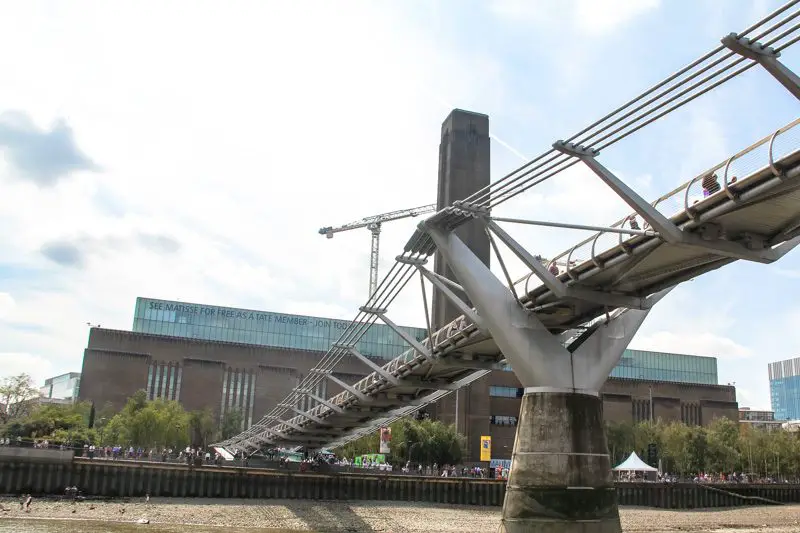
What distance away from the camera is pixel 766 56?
14.1 metres

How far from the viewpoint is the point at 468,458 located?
8119 cm

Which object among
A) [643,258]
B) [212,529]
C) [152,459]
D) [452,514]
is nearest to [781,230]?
[643,258]

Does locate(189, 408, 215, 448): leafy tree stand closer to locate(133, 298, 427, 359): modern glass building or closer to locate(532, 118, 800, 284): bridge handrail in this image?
locate(133, 298, 427, 359): modern glass building

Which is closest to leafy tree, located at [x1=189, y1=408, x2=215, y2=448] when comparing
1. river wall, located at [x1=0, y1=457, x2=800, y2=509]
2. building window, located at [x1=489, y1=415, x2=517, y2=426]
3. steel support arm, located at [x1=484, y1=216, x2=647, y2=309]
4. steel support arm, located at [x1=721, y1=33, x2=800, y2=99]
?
building window, located at [x1=489, y1=415, x2=517, y2=426]

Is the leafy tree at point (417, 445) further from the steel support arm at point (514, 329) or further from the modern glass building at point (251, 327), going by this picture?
the steel support arm at point (514, 329)

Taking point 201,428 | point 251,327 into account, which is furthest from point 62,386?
point 201,428

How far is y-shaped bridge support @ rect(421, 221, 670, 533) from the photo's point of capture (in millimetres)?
22078

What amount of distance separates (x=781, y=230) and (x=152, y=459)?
43731 millimetres

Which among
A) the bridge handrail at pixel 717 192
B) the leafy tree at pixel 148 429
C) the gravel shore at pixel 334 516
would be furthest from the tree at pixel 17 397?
the bridge handrail at pixel 717 192

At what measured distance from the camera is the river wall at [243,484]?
42.6m

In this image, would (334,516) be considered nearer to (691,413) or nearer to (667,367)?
(691,413)

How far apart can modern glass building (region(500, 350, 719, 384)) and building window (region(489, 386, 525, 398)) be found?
24.0 meters

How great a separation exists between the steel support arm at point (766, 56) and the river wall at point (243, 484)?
39152 millimetres

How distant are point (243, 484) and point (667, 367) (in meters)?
86.1
